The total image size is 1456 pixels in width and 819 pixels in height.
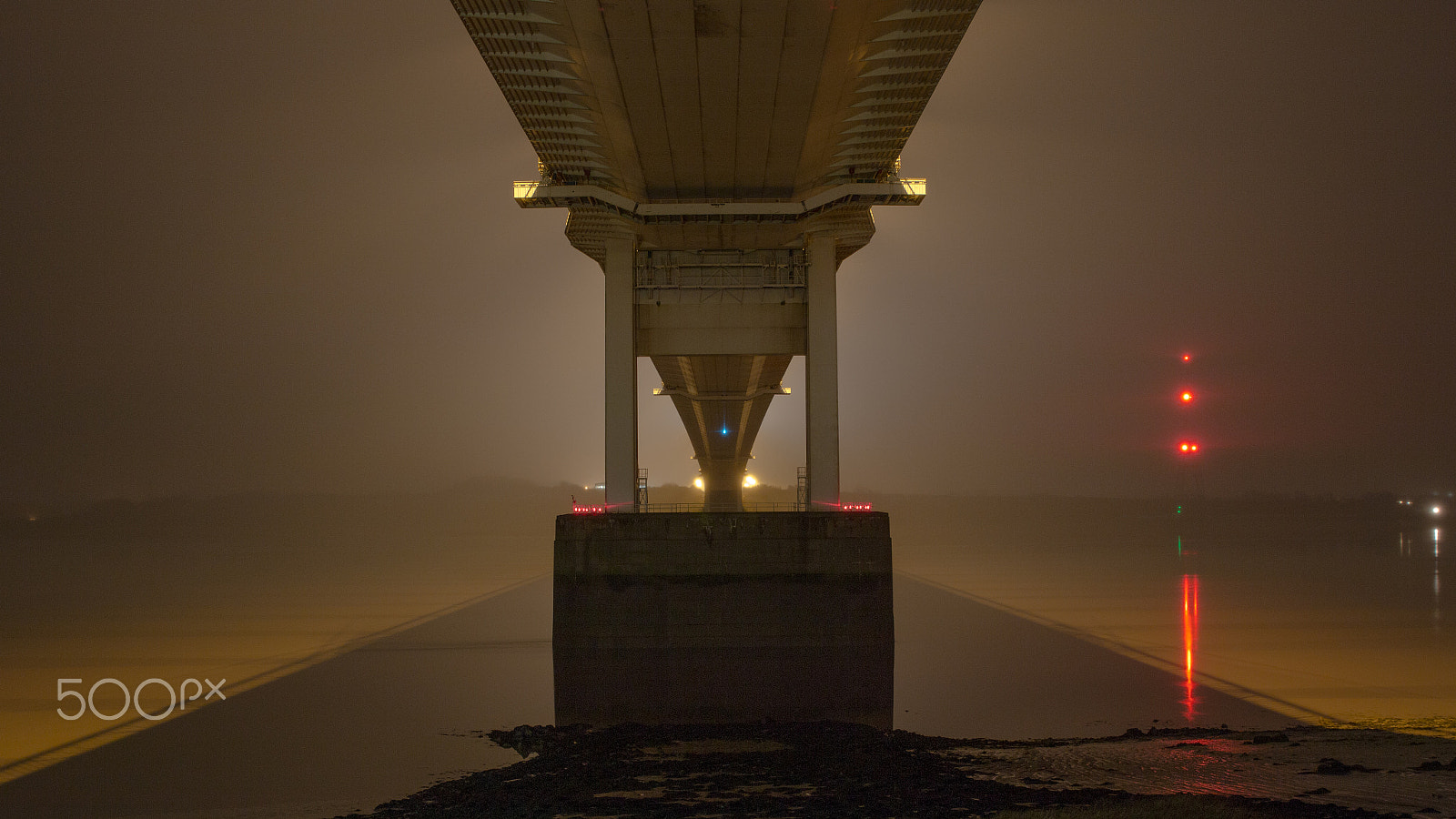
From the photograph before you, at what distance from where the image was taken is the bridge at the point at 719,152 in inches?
717

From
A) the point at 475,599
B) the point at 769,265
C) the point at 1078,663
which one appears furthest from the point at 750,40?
the point at 475,599

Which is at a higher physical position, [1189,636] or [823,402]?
[823,402]

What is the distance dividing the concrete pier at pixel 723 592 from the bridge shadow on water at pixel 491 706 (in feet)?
0.42

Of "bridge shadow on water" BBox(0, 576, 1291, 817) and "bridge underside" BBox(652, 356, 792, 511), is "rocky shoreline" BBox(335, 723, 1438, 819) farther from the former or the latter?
"bridge underside" BBox(652, 356, 792, 511)

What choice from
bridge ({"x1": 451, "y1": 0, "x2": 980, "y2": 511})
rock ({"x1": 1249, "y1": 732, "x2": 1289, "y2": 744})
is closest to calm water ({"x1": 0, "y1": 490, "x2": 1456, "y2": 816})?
rock ({"x1": 1249, "y1": 732, "x2": 1289, "y2": 744})

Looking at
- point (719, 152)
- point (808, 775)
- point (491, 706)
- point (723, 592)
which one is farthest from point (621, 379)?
point (808, 775)

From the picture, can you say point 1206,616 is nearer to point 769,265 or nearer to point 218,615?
point 769,265

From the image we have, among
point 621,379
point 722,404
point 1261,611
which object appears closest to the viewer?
point 621,379

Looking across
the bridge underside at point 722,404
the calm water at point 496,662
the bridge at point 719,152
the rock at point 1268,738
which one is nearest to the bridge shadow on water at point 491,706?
the calm water at point 496,662

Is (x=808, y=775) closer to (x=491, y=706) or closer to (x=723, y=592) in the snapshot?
(x=491, y=706)

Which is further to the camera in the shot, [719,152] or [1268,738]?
[719,152]

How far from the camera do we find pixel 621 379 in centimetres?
2656

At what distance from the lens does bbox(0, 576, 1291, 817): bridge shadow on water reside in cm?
1459

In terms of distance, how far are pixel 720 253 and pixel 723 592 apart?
9.62m
